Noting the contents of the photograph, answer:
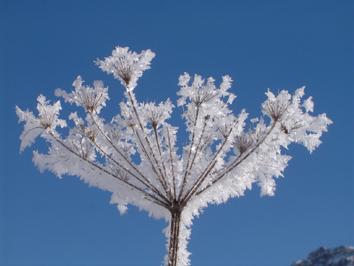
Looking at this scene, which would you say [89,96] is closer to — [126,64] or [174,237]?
[126,64]

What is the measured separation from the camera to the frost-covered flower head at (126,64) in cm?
953

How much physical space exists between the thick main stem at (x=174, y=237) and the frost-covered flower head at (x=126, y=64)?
2.29 meters

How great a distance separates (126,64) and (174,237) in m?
3.02

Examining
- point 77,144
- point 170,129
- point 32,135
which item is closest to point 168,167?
point 170,129

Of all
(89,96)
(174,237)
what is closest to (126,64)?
(89,96)

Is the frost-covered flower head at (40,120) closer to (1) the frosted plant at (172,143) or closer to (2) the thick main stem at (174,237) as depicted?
(1) the frosted plant at (172,143)

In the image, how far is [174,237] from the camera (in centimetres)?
974

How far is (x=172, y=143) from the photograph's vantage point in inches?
402

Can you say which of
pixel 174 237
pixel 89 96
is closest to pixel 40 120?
pixel 89 96

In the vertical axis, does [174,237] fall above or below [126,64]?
below

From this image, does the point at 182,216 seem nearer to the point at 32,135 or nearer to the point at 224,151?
the point at 224,151

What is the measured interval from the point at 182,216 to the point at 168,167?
37.4 inches

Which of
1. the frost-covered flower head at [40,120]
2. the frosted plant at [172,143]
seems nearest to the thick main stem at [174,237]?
the frosted plant at [172,143]

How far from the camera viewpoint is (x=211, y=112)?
958cm
